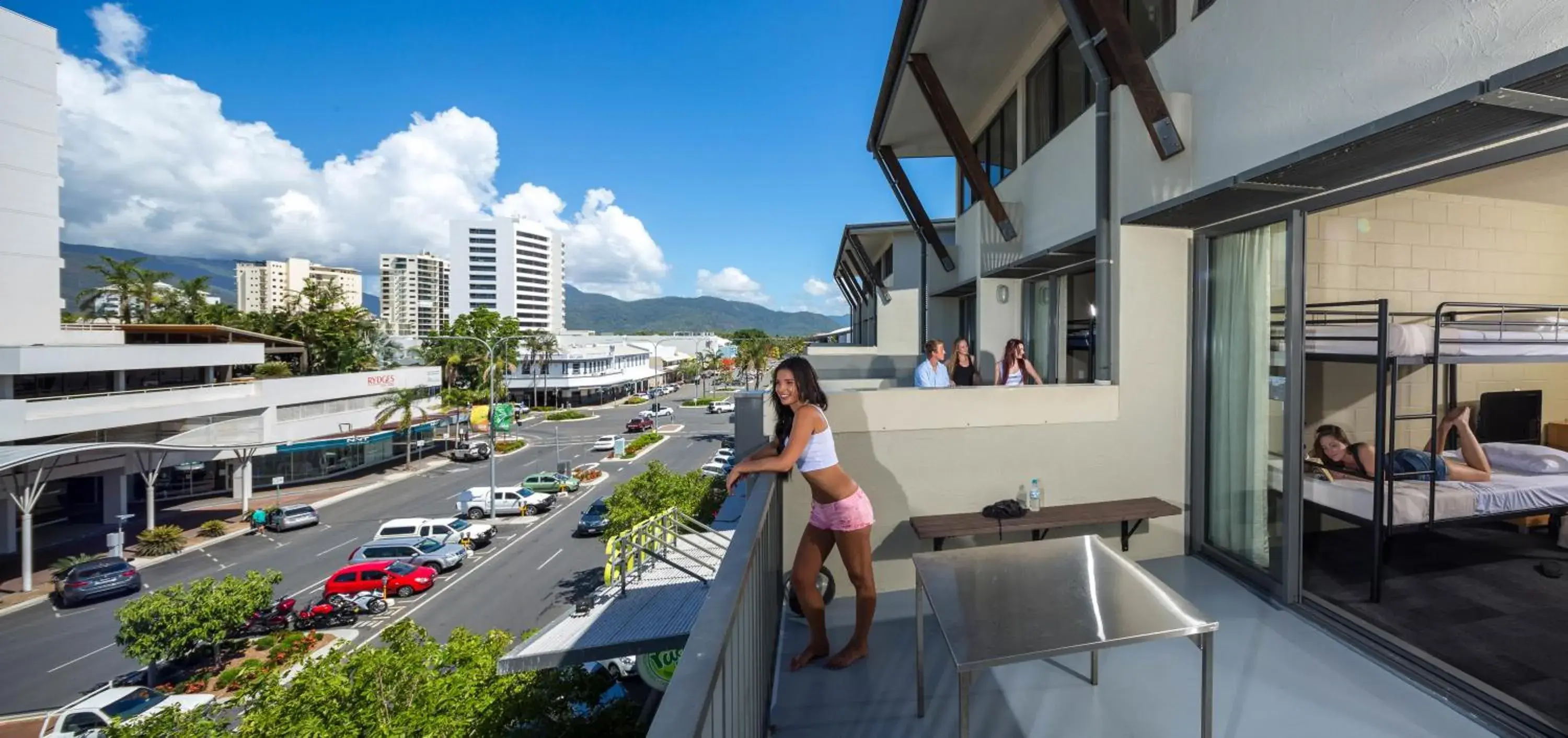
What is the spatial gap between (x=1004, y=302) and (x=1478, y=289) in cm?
449

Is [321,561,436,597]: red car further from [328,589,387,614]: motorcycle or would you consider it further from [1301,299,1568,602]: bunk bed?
[1301,299,1568,602]: bunk bed

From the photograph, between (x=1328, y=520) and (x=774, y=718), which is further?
(x=1328, y=520)

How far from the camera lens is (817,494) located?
2.68 metres

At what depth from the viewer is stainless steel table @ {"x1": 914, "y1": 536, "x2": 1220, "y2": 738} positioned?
73.0 inches

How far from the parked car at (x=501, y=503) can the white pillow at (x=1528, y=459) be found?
27.1m

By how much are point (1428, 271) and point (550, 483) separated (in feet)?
94.9

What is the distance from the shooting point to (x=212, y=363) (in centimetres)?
2550

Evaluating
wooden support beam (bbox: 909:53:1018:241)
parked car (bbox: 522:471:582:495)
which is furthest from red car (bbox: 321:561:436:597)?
wooden support beam (bbox: 909:53:1018:241)

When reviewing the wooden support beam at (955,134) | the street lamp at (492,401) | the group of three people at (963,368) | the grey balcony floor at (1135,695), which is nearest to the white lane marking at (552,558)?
the street lamp at (492,401)

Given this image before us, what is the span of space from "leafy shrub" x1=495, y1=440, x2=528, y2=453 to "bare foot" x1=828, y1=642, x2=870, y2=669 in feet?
128

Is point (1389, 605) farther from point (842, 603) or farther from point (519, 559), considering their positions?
point (519, 559)

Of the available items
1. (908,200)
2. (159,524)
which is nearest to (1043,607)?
(908,200)

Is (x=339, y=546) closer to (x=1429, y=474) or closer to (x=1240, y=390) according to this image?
(x=1240, y=390)

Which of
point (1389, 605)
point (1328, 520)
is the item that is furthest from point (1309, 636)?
point (1328, 520)
